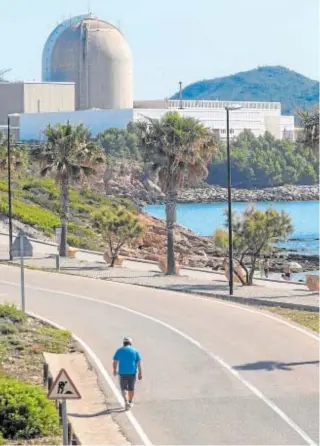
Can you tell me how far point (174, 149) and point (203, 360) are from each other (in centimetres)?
2106

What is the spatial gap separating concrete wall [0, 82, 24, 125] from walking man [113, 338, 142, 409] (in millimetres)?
152018

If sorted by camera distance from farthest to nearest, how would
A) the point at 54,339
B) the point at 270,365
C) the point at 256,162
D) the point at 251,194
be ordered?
1. the point at 256,162
2. the point at 251,194
3. the point at 54,339
4. the point at 270,365

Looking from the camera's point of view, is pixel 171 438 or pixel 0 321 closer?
pixel 171 438

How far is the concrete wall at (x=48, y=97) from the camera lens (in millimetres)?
168500

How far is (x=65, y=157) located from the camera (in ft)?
156

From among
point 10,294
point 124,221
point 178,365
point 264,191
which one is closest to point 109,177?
point 264,191

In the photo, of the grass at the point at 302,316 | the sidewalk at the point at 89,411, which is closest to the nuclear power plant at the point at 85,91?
the grass at the point at 302,316

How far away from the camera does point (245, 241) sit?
1524 inches

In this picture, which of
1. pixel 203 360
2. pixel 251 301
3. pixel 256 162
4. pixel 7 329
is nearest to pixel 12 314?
pixel 7 329

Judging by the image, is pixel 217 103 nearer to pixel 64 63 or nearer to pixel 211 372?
pixel 64 63

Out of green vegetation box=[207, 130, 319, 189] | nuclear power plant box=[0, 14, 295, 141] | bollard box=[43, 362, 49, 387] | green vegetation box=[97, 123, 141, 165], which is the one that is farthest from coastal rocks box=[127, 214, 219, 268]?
green vegetation box=[207, 130, 319, 189]

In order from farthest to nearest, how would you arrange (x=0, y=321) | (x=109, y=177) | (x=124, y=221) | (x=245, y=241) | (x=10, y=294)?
(x=109, y=177), (x=124, y=221), (x=245, y=241), (x=10, y=294), (x=0, y=321)

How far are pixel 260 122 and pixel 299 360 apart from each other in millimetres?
174982

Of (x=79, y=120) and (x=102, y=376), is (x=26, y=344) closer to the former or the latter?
(x=102, y=376)
